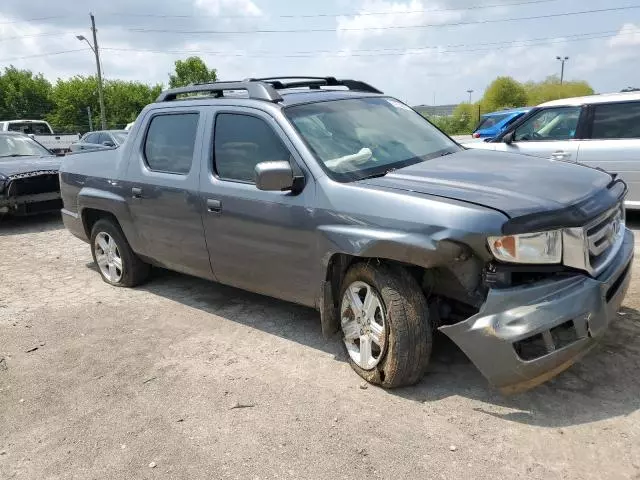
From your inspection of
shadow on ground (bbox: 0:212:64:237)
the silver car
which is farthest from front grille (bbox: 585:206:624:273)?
shadow on ground (bbox: 0:212:64:237)

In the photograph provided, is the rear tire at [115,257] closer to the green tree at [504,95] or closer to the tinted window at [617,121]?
the tinted window at [617,121]

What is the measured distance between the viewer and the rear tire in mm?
5734

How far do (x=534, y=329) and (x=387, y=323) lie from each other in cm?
85

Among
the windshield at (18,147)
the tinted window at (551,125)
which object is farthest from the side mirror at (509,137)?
the windshield at (18,147)

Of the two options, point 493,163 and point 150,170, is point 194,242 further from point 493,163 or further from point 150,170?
point 493,163

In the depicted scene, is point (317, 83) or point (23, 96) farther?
point (23, 96)

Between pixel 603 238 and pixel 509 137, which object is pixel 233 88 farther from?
pixel 509 137

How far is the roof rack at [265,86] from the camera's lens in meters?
4.33

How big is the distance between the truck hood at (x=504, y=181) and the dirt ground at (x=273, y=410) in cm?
112

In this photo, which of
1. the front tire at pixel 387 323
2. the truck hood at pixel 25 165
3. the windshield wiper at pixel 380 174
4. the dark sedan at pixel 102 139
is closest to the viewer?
the front tire at pixel 387 323

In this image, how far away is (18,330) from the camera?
4.99 metres

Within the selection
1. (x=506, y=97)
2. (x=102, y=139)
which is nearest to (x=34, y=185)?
(x=102, y=139)

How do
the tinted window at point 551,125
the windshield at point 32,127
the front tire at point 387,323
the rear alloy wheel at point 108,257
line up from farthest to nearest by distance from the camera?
the windshield at point 32,127 < the tinted window at point 551,125 < the rear alloy wheel at point 108,257 < the front tire at point 387,323

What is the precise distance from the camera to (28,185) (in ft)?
30.1
